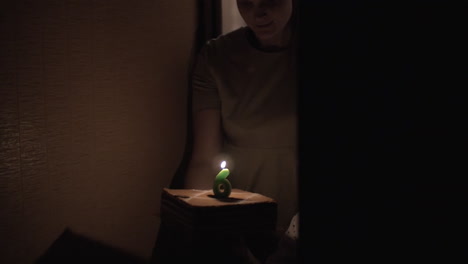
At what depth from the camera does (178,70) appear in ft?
7.30

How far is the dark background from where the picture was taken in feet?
2.08

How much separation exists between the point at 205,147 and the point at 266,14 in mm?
631

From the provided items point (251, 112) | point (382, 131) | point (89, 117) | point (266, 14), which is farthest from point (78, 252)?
point (382, 131)

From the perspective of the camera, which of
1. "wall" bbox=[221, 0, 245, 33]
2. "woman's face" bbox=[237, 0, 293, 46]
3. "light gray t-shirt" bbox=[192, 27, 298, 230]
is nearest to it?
"woman's face" bbox=[237, 0, 293, 46]

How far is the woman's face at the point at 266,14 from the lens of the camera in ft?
6.02

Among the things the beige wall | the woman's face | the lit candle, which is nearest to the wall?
the beige wall

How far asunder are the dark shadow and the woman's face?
115cm

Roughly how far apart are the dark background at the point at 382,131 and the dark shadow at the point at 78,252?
141 cm

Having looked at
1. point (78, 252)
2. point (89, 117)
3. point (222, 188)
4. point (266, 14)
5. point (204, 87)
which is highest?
point (266, 14)

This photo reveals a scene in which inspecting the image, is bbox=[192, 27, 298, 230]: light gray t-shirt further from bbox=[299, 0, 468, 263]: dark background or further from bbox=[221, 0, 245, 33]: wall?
bbox=[299, 0, 468, 263]: dark background

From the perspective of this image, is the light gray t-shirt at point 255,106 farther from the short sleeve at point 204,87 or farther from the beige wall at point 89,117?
the beige wall at point 89,117

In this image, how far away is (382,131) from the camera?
68 centimetres

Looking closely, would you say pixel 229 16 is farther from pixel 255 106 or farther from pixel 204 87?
pixel 255 106

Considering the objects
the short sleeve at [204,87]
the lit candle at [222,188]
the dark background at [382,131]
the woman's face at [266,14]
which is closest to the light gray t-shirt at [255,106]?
the short sleeve at [204,87]
